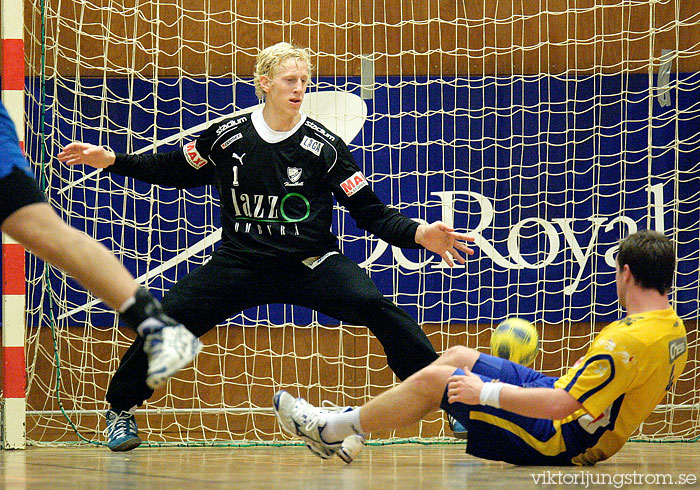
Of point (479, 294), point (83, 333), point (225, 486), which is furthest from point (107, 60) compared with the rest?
point (225, 486)

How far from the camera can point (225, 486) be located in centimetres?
309

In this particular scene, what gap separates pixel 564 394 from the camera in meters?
3.23

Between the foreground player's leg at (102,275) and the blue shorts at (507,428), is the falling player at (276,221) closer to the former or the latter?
the blue shorts at (507,428)

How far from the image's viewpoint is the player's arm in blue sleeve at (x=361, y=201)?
15.1ft

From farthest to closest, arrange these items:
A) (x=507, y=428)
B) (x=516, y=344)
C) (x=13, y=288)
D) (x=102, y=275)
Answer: (x=13, y=288), (x=516, y=344), (x=507, y=428), (x=102, y=275)

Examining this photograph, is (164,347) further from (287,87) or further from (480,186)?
(480,186)

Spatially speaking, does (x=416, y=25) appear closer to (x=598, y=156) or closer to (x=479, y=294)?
Answer: (x=598, y=156)

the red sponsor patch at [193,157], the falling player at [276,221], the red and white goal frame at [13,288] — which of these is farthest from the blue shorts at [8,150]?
the red and white goal frame at [13,288]

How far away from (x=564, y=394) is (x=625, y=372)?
0.24 metres

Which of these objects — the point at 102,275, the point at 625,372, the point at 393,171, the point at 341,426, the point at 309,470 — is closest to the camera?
the point at 102,275

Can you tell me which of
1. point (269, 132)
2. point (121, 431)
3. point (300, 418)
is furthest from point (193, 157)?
point (300, 418)

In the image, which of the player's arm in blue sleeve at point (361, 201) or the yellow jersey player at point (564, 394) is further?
the player's arm in blue sleeve at point (361, 201)

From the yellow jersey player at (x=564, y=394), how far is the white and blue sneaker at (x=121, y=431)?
141 centimetres

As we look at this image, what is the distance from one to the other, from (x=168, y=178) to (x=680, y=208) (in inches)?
150
